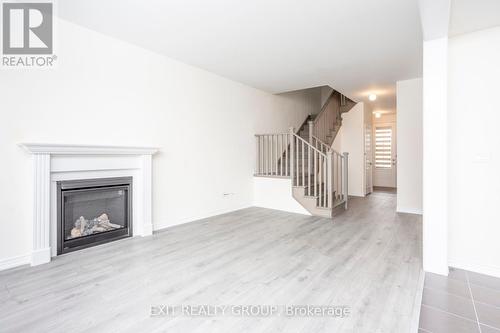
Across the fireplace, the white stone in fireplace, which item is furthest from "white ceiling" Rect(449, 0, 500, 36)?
the fireplace

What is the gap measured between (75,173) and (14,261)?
1.06 m

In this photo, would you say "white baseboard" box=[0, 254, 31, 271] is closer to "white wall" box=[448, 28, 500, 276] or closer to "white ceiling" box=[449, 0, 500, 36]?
"white wall" box=[448, 28, 500, 276]

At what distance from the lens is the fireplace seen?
9.71 ft

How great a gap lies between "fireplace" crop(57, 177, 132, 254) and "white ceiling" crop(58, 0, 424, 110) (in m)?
1.99

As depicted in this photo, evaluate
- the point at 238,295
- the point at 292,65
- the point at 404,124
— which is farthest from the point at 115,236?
the point at 404,124

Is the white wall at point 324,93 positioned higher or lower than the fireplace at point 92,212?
higher

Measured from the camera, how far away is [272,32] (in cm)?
320

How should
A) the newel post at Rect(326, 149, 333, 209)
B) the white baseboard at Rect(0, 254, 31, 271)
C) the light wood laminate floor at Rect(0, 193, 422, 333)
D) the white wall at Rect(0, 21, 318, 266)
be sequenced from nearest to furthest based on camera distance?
the light wood laminate floor at Rect(0, 193, 422, 333), the white baseboard at Rect(0, 254, 31, 271), the white wall at Rect(0, 21, 318, 266), the newel post at Rect(326, 149, 333, 209)

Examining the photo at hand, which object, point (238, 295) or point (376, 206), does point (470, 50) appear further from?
point (376, 206)

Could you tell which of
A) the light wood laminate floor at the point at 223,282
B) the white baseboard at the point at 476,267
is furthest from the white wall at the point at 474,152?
the light wood laminate floor at the point at 223,282

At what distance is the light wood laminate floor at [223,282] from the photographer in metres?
1.73

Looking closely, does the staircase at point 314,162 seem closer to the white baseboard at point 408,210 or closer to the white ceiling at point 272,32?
the white baseboard at point 408,210

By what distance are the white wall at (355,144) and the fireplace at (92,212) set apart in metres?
6.04

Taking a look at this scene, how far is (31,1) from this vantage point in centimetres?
261
